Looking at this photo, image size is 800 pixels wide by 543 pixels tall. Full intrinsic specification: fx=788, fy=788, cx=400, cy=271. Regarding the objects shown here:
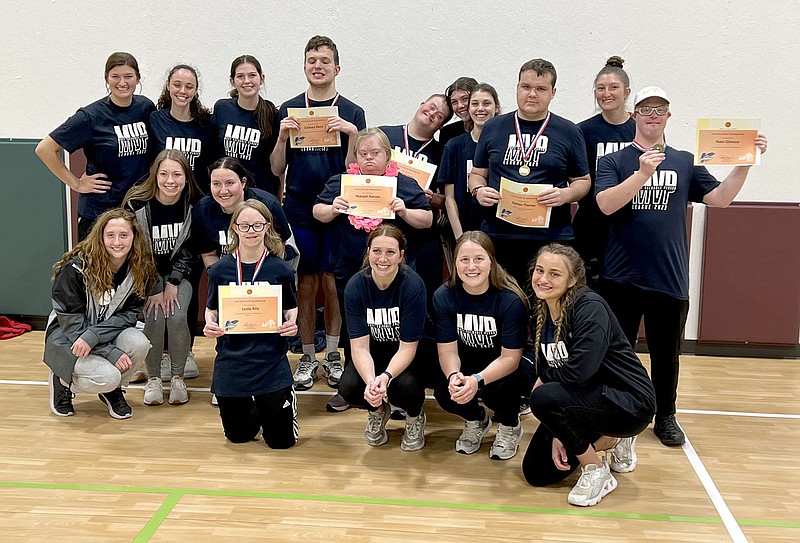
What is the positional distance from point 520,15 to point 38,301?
3970 mm

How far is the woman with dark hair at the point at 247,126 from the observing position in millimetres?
4395

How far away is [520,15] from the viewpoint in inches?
214

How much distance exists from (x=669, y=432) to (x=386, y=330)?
1.48 metres

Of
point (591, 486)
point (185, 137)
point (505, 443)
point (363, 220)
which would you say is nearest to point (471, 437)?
point (505, 443)

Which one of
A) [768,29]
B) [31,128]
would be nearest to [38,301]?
[31,128]

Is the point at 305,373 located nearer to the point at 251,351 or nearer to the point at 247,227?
the point at 251,351

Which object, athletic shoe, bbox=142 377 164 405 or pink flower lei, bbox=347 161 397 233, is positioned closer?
pink flower lei, bbox=347 161 397 233

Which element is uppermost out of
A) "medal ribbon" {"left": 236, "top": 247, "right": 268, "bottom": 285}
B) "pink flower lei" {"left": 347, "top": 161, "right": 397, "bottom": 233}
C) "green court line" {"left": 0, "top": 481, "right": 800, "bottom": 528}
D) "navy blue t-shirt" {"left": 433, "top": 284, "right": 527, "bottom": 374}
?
"pink flower lei" {"left": 347, "top": 161, "right": 397, "bottom": 233}

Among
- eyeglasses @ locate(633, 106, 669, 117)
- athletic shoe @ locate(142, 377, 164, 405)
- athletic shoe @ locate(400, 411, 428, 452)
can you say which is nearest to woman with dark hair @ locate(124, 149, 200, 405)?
athletic shoe @ locate(142, 377, 164, 405)

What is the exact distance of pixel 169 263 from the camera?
4.34 m

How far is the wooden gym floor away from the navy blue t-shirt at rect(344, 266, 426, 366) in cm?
56

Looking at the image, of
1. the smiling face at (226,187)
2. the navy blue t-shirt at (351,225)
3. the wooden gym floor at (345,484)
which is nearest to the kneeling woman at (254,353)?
the wooden gym floor at (345,484)

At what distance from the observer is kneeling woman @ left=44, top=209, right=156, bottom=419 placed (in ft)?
12.9

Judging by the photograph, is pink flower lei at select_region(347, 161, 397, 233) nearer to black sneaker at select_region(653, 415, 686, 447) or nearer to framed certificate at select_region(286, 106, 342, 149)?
framed certificate at select_region(286, 106, 342, 149)
